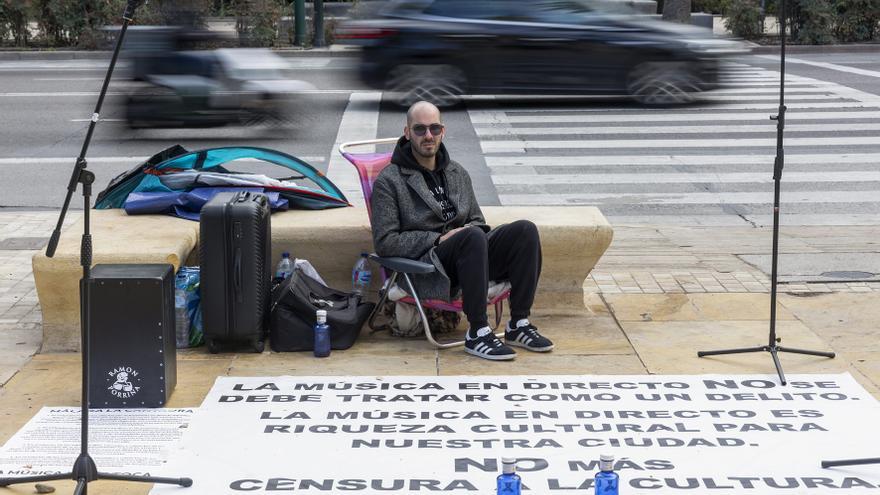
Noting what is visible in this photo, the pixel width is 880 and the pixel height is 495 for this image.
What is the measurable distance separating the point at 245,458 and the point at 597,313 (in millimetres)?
2943

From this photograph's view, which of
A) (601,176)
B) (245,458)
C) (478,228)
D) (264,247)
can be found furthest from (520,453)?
(601,176)

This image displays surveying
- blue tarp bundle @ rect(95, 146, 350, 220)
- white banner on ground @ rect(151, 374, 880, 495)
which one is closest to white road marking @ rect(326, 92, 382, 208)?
blue tarp bundle @ rect(95, 146, 350, 220)

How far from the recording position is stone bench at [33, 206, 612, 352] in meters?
6.57

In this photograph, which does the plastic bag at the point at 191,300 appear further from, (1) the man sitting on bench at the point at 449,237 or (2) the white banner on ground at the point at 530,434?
(1) the man sitting on bench at the point at 449,237

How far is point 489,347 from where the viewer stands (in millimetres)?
6492

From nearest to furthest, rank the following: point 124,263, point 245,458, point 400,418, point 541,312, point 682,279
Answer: point 245,458
point 400,418
point 124,263
point 541,312
point 682,279

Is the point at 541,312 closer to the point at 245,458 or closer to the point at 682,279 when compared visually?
the point at 682,279

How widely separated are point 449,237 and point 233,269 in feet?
3.79

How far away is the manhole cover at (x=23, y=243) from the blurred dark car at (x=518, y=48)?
7.26 metres

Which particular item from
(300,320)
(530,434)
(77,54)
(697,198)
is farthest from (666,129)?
(77,54)

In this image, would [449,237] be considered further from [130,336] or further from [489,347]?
[130,336]

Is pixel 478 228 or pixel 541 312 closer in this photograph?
pixel 478 228

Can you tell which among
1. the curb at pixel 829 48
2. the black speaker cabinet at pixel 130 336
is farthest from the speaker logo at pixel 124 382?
the curb at pixel 829 48

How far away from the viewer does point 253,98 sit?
15492 mm
